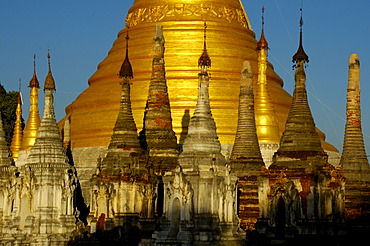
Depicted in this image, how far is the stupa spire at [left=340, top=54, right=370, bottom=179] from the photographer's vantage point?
3541 cm

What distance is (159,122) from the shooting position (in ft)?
126

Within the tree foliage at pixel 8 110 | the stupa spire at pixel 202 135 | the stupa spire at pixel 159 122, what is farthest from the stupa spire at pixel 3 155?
the tree foliage at pixel 8 110

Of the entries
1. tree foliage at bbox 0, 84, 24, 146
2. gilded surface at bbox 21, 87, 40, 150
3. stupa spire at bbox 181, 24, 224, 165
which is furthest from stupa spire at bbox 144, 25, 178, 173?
tree foliage at bbox 0, 84, 24, 146

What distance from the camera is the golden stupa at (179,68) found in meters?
45.9

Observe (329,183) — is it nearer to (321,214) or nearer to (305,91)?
(321,214)

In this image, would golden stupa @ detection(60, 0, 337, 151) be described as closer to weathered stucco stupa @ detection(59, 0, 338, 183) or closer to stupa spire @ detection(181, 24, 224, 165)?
weathered stucco stupa @ detection(59, 0, 338, 183)

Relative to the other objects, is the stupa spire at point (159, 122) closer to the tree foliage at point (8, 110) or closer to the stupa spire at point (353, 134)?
the stupa spire at point (353, 134)

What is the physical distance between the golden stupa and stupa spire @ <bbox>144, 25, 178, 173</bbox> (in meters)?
5.49

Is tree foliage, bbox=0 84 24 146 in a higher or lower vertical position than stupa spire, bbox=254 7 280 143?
higher

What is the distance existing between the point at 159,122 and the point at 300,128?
6837 mm

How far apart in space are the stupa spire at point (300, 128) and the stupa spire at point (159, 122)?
5019mm

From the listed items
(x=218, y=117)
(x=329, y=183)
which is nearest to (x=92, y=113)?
(x=218, y=117)

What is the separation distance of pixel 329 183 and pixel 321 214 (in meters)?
0.98

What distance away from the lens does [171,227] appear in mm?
30203
